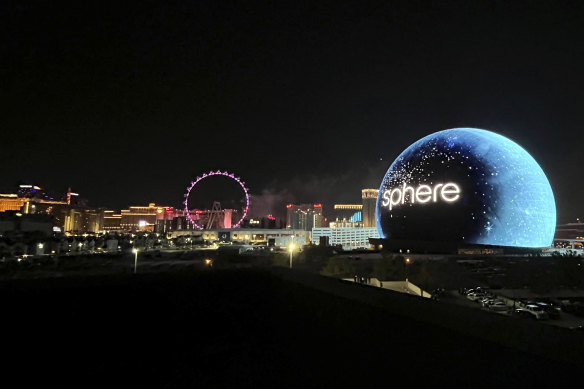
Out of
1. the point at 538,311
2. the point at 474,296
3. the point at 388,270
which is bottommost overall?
the point at 538,311

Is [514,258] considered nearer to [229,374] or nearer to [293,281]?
[293,281]

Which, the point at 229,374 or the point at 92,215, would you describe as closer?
the point at 229,374

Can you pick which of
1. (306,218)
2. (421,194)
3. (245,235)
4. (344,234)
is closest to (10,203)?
(245,235)

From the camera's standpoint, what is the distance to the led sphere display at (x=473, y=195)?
27453mm

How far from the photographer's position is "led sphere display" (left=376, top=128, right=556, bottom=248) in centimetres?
2745

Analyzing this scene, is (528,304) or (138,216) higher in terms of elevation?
(138,216)

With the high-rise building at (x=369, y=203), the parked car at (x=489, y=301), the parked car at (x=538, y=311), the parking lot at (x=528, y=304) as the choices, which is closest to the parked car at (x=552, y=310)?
the parking lot at (x=528, y=304)

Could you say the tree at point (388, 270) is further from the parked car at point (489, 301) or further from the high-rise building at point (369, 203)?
Result: the high-rise building at point (369, 203)

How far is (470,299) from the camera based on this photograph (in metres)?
17.1

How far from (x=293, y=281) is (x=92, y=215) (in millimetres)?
165948

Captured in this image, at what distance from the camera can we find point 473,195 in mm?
27594

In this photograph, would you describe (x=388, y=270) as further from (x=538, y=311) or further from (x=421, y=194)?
(x=421, y=194)

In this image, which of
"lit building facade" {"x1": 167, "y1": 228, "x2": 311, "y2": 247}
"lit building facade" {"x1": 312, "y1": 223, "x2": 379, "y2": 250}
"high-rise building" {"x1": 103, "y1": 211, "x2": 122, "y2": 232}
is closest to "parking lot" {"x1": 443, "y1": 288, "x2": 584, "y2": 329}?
"lit building facade" {"x1": 167, "y1": 228, "x2": 311, "y2": 247}

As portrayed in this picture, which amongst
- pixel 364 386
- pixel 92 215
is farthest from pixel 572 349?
pixel 92 215
